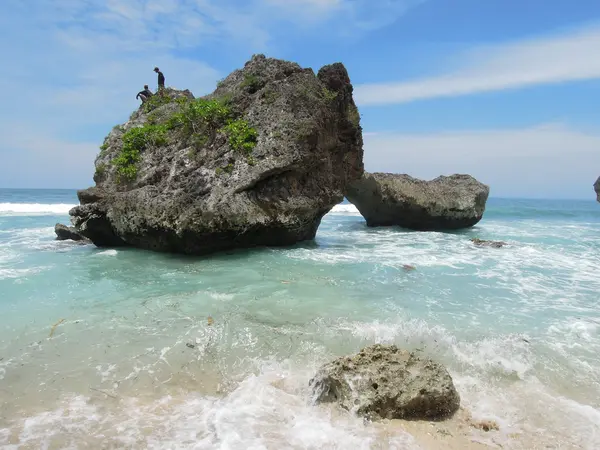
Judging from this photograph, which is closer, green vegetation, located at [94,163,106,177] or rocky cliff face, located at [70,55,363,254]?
rocky cliff face, located at [70,55,363,254]

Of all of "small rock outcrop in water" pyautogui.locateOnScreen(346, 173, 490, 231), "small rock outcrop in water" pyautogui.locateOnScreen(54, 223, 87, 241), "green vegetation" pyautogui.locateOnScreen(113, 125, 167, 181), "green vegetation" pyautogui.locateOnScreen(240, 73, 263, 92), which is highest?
"green vegetation" pyautogui.locateOnScreen(240, 73, 263, 92)

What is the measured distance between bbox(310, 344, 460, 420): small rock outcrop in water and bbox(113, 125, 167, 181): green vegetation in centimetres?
923

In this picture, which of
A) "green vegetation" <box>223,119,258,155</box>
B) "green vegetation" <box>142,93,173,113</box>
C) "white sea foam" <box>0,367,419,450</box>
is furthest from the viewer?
"green vegetation" <box>142,93,173,113</box>

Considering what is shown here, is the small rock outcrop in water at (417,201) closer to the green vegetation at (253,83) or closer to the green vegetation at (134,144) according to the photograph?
the green vegetation at (253,83)

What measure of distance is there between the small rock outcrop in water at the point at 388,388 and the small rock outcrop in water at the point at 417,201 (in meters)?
14.8

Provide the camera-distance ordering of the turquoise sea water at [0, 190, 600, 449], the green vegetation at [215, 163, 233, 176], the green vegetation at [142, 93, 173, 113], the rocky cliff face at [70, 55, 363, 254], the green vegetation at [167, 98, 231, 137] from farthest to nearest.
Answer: the green vegetation at [142, 93, 173, 113] → the green vegetation at [167, 98, 231, 137] → the green vegetation at [215, 163, 233, 176] → the rocky cliff face at [70, 55, 363, 254] → the turquoise sea water at [0, 190, 600, 449]

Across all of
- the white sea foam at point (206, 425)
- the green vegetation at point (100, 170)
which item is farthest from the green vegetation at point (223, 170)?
the white sea foam at point (206, 425)

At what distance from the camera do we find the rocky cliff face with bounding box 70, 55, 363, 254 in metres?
9.81

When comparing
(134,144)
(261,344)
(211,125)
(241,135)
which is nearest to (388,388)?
(261,344)

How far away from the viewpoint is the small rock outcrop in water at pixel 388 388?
12.0ft

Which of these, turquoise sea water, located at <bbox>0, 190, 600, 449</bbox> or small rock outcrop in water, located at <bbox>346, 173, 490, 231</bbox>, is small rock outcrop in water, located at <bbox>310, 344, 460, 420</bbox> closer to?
turquoise sea water, located at <bbox>0, 190, 600, 449</bbox>

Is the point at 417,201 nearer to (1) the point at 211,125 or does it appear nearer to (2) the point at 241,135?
(2) the point at 241,135

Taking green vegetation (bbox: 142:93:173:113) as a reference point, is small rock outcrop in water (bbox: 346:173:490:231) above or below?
below

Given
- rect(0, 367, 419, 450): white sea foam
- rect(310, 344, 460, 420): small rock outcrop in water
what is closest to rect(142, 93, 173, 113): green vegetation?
rect(0, 367, 419, 450): white sea foam
